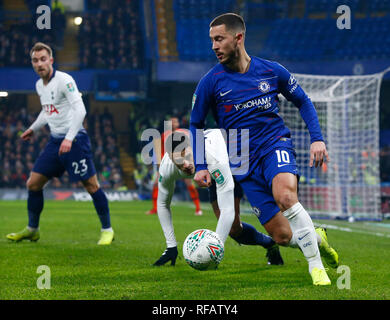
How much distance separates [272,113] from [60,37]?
24.0 meters

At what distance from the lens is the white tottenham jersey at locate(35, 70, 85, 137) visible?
23.3 feet

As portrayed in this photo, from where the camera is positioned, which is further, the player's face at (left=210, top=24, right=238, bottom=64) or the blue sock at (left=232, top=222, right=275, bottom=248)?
the blue sock at (left=232, top=222, right=275, bottom=248)

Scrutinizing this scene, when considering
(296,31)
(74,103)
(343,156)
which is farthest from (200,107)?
(296,31)

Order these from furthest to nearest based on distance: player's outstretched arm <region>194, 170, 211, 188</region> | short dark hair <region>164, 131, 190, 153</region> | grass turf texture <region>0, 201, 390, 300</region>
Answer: short dark hair <region>164, 131, 190, 153</region>
player's outstretched arm <region>194, 170, 211, 188</region>
grass turf texture <region>0, 201, 390, 300</region>

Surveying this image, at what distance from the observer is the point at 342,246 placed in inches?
308

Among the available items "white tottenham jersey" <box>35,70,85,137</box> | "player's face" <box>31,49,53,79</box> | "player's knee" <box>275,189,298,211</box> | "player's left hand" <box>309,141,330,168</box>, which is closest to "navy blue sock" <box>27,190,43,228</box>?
"white tottenham jersey" <box>35,70,85,137</box>

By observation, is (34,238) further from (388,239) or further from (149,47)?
(149,47)

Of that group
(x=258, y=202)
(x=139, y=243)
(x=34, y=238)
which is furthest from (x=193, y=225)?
(x=258, y=202)

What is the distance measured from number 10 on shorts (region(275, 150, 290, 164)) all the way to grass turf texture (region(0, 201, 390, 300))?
93 centimetres

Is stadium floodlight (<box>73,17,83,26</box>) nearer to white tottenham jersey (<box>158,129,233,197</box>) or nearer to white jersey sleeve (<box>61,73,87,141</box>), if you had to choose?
white jersey sleeve (<box>61,73,87,141</box>)

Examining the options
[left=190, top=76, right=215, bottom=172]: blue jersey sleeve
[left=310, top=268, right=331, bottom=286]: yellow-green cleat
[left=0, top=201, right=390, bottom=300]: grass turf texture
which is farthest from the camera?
[left=190, top=76, right=215, bottom=172]: blue jersey sleeve
